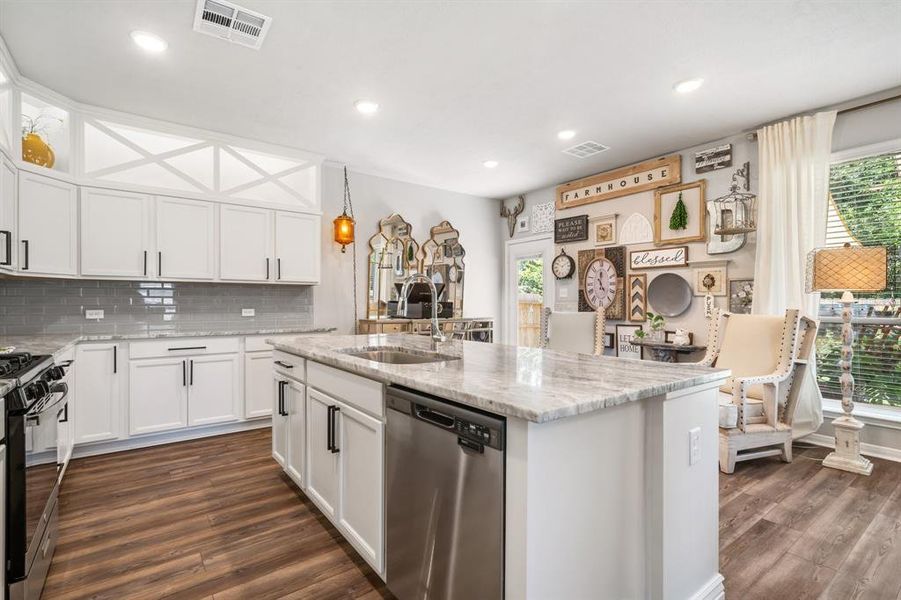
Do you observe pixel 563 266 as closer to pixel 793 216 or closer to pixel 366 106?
pixel 793 216

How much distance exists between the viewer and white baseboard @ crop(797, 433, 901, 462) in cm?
321

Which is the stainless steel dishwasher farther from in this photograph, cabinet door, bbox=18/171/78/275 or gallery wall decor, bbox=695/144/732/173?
gallery wall decor, bbox=695/144/732/173

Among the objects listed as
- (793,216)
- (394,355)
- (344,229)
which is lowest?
(394,355)

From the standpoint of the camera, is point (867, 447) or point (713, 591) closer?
point (713, 591)

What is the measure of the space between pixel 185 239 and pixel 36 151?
108cm

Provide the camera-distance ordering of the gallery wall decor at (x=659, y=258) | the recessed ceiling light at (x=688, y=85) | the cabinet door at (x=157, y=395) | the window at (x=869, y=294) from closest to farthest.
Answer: the recessed ceiling light at (x=688, y=85), the window at (x=869, y=294), the cabinet door at (x=157, y=395), the gallery wall decor at (x=659, y=258)

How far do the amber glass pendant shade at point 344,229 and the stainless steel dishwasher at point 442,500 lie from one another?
3339mm

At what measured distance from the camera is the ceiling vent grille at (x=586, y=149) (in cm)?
425

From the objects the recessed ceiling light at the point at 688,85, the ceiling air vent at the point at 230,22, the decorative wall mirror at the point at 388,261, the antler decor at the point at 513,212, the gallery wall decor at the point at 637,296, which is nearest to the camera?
the ceiling air vent at the point at 230,22

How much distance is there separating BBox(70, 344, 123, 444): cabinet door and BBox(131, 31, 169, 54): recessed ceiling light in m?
2.15

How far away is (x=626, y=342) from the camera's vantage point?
481 centimetres

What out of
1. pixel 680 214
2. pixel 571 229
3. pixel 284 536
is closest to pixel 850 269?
pixel 680 214

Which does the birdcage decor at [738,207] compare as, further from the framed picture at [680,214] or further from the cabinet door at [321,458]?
the cabinet door at [321,458]

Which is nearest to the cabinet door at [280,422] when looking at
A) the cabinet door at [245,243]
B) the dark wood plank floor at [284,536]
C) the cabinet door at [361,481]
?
the dark wood plank floor at [284,536]
